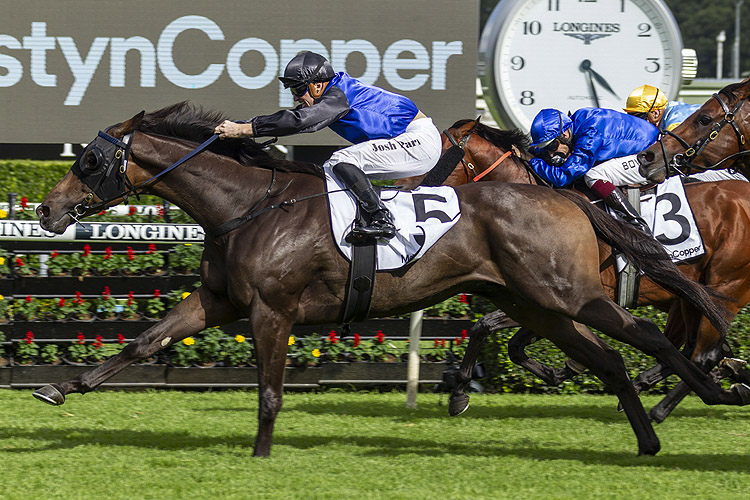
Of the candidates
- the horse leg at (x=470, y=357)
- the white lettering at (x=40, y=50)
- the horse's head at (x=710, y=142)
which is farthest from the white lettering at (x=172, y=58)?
the horse's head at (x=710, y=142)

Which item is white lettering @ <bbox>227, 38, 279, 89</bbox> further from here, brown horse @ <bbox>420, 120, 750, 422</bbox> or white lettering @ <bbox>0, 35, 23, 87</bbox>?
brown horse @ <bbox>420, 120, 750, 422</bbox>

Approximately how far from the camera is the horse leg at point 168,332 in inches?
183

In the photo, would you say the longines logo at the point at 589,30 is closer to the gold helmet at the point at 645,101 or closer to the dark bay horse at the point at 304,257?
the gold helmet at the point at 645,101

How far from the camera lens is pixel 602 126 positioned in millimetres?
5676

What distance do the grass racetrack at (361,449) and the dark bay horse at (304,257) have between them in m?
0.33

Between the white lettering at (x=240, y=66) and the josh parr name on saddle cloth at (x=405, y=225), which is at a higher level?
the white lettering at (x=240, y=66)

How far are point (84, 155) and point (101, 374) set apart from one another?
1.07 meters

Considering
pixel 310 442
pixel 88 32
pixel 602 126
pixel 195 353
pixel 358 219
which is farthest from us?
pixel 88 32

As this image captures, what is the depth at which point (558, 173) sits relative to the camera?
5660 mm

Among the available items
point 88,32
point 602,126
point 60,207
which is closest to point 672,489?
point 602,126

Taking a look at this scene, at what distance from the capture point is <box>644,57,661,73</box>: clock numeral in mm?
13477

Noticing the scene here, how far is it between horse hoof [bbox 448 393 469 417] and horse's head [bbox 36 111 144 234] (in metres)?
2.33

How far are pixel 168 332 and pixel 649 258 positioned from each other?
2413 mm

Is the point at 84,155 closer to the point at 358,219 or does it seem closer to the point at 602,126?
the point at 358,219
